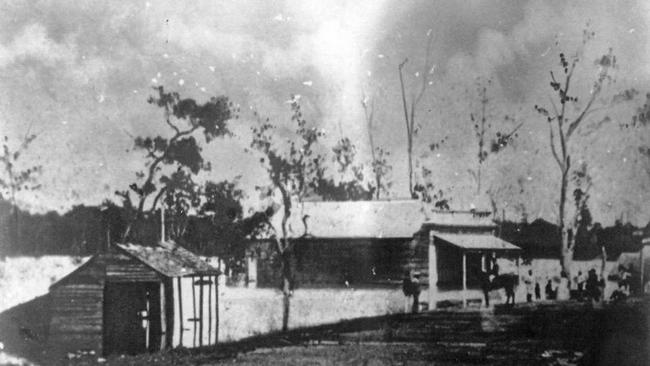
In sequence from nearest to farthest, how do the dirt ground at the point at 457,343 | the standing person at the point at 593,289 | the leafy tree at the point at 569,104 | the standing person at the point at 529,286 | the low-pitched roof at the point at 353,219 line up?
the dirt ground at the point at 457,343 < the leafy tree at the point at 569,104 < the standing person at the point at 593,289 < the standing person at the point at 529,286 < the low-pitched roof at the point at 353,219

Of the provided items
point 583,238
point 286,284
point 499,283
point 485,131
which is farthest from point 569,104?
point 286,284

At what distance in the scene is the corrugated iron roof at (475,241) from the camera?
88.3 feet

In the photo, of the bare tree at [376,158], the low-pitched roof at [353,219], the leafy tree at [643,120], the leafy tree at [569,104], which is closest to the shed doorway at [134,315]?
the bare tree at [376,158]

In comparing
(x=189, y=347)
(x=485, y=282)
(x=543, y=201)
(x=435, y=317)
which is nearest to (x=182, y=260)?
(x=189, y=347)

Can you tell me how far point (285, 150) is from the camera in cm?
2225

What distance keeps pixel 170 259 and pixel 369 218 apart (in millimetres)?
11857

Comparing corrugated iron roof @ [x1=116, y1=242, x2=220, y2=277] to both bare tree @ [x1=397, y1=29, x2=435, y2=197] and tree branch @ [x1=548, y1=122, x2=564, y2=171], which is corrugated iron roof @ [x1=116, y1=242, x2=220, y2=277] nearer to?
bare tree @ [x1=397, y1=29, x2=435, y2=197]

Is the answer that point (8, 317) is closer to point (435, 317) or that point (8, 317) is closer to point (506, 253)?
point (435, 317)

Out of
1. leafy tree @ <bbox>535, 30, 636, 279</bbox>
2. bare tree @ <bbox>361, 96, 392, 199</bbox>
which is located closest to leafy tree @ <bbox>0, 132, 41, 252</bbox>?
bare tree @ <bbox>361, 96, 392, 199</bbox>

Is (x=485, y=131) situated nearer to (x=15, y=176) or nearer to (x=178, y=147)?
(x=178, y=147)

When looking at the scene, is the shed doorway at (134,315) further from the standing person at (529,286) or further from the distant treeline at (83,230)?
the standing person at (529,286)

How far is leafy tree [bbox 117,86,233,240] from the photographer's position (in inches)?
733

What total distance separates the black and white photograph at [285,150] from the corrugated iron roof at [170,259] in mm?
72

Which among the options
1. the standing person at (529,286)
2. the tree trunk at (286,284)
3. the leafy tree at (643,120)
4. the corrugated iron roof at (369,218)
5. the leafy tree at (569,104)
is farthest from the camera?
the corrugated iron roof at (369,218)
